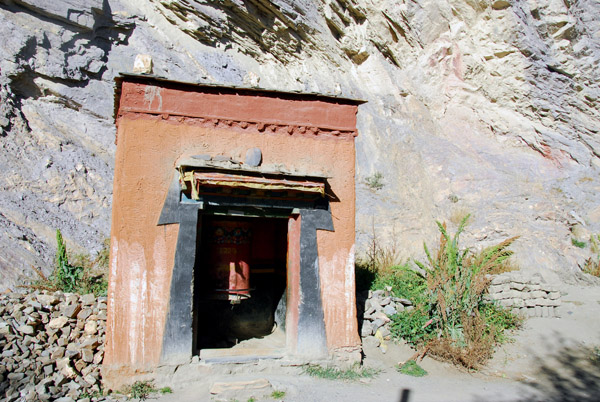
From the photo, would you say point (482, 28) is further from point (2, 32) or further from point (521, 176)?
point (2, 32)

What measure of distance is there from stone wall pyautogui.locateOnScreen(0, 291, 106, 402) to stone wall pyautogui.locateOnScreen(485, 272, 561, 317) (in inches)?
300

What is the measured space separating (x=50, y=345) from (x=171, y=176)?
3.04 m

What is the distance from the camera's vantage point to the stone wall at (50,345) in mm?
6082

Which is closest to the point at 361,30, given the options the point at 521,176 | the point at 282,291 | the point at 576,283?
the point at 521,176

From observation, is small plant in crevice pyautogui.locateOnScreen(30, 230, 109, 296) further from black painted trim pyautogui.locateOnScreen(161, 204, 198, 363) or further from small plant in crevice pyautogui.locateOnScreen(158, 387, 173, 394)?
small plant in crevice pyautogui.locateOnScreen(158, 387, 173, 394)

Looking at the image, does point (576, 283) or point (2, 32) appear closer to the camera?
point (576, 283)

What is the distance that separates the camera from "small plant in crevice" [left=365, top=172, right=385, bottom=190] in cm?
1723

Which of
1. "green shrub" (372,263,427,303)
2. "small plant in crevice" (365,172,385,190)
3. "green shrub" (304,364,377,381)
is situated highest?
Result: "small plant in crevice" (365,172,385,190)

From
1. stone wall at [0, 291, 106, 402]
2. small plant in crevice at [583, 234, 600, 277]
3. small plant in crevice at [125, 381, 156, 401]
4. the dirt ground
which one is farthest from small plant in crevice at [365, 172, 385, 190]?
small plant in crevice at [125, 381, 156, 401]

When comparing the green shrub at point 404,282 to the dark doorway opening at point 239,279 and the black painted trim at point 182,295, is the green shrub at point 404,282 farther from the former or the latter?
the black painted trim at point 182,295

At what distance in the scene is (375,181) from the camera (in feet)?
56.7

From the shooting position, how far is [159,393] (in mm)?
6199

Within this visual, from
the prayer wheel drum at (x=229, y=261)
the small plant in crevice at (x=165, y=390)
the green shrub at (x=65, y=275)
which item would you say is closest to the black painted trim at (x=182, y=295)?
the small plant in crevice at (x=165, y=390)

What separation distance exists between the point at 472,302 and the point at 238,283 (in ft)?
14.0
